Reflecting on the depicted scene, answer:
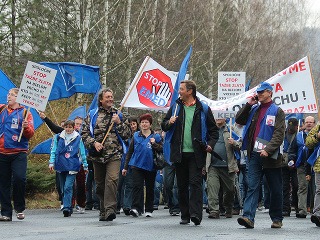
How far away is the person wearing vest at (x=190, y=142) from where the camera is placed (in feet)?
41.7

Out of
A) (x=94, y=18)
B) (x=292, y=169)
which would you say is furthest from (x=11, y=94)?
(x=94, y=18)

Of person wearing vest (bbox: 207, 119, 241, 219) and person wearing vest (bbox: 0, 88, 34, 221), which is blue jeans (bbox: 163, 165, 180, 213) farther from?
person wearing vest (bbox: 0, 88, 34, 221)

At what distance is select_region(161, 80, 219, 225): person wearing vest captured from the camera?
12.7m

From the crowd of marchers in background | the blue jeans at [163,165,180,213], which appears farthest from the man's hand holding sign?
the blue jeans at [163,165,180,213]

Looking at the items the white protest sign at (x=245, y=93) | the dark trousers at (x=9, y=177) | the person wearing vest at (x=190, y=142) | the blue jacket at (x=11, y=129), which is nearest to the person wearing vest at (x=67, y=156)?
the white protest sign at (x=245, y=93)

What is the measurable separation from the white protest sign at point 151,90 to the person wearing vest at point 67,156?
5.03 ft

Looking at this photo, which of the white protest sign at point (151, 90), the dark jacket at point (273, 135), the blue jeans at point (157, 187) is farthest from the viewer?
the blue jeans at point (157, 187)

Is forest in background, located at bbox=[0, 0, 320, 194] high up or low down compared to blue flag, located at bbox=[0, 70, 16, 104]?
up

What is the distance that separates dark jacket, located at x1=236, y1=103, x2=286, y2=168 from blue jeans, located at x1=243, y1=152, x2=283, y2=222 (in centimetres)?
9

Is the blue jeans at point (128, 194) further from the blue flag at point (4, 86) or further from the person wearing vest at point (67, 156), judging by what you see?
the blue flag at point (4, 86)

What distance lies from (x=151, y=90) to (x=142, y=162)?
255 centimetres

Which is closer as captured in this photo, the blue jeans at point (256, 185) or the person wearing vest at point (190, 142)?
the blue jeans at point (256, 185)

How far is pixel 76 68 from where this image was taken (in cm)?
2034

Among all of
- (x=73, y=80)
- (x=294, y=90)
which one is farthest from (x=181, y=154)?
(x=73, y=80)
